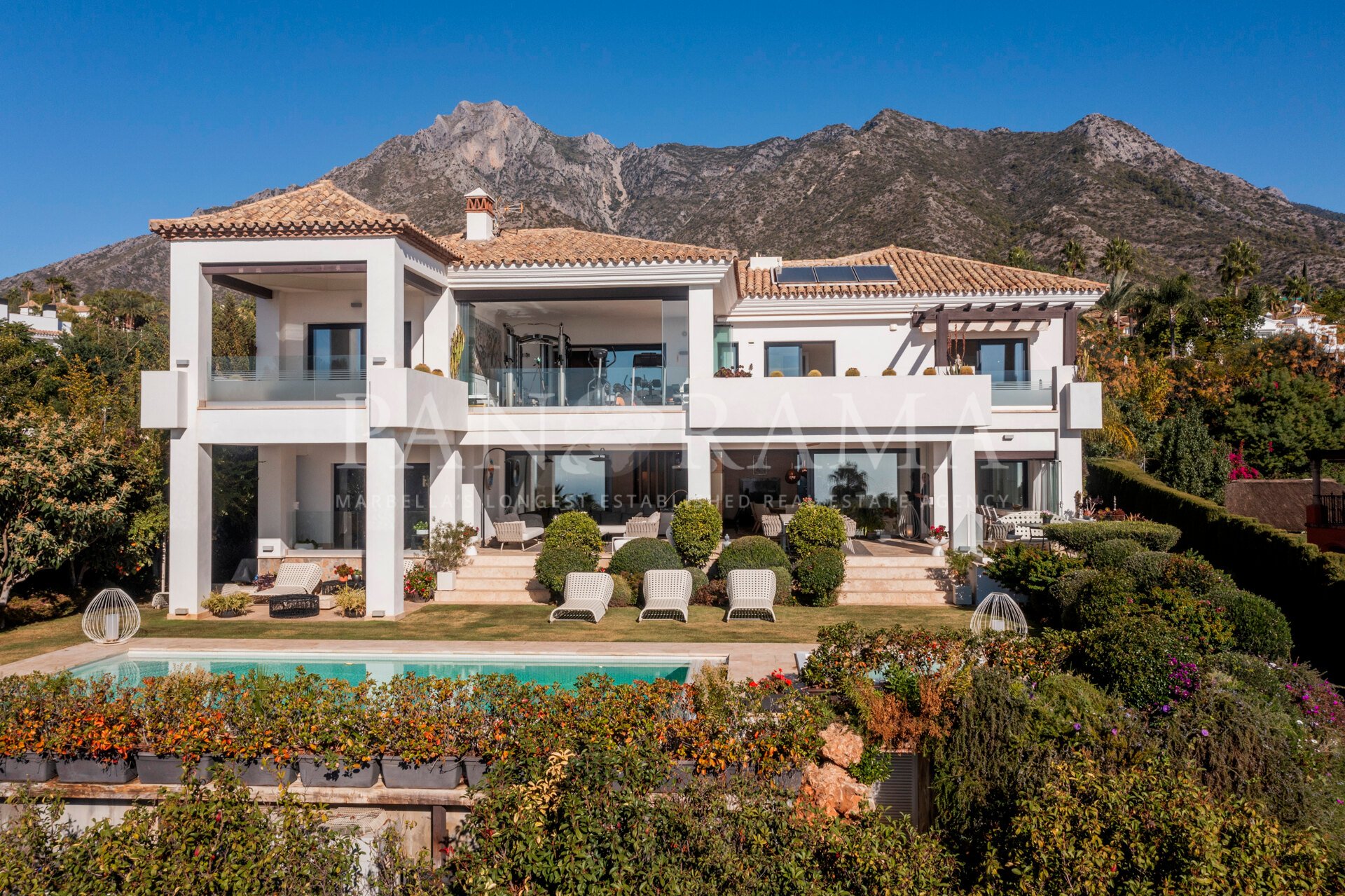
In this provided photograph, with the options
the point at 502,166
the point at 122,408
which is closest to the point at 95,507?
the point at 122,408

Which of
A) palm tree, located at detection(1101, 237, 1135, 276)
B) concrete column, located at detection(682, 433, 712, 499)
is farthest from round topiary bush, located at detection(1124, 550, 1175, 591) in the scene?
palm tree, located at detection(1101, 237, 1135, 276)

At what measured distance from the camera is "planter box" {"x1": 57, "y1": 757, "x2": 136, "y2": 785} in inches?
333

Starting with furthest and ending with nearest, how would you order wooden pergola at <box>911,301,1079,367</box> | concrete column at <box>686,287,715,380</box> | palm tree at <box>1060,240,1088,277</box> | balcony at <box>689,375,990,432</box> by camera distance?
palm tree at <box>1060,240,1088,277</box>
wooden pergola at <box>911,301,1079,367</box>
concrete column at <box>686,287,715,380</box>
balcony at <box>689,375,990,432</box>

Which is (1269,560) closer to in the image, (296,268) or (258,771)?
(258,771)

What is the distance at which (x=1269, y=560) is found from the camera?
16375mm

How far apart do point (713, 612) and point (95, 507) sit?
39.1ft

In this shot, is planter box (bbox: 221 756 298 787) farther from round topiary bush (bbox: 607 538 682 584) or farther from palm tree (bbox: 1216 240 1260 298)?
palm tree (bbox: 1216 240 1260 298)

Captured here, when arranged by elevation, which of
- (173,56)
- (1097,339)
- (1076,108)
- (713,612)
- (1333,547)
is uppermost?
(1076,108)

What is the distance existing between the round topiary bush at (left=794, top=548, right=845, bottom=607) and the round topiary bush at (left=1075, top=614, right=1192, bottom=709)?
7.85m

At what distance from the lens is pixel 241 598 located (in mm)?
17969

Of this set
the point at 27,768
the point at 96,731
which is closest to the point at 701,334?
the point at 96,731

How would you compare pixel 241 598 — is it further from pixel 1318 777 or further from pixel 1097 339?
pixel 1097 339

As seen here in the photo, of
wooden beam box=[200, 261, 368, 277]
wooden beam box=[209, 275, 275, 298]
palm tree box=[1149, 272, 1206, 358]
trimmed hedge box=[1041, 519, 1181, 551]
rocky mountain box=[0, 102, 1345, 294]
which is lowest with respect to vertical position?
trimmed hedge box=[1041, 519, 1181, 551]

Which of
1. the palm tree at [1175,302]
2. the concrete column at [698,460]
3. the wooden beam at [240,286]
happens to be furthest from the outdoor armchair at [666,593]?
the palm tree at [1175,302]
